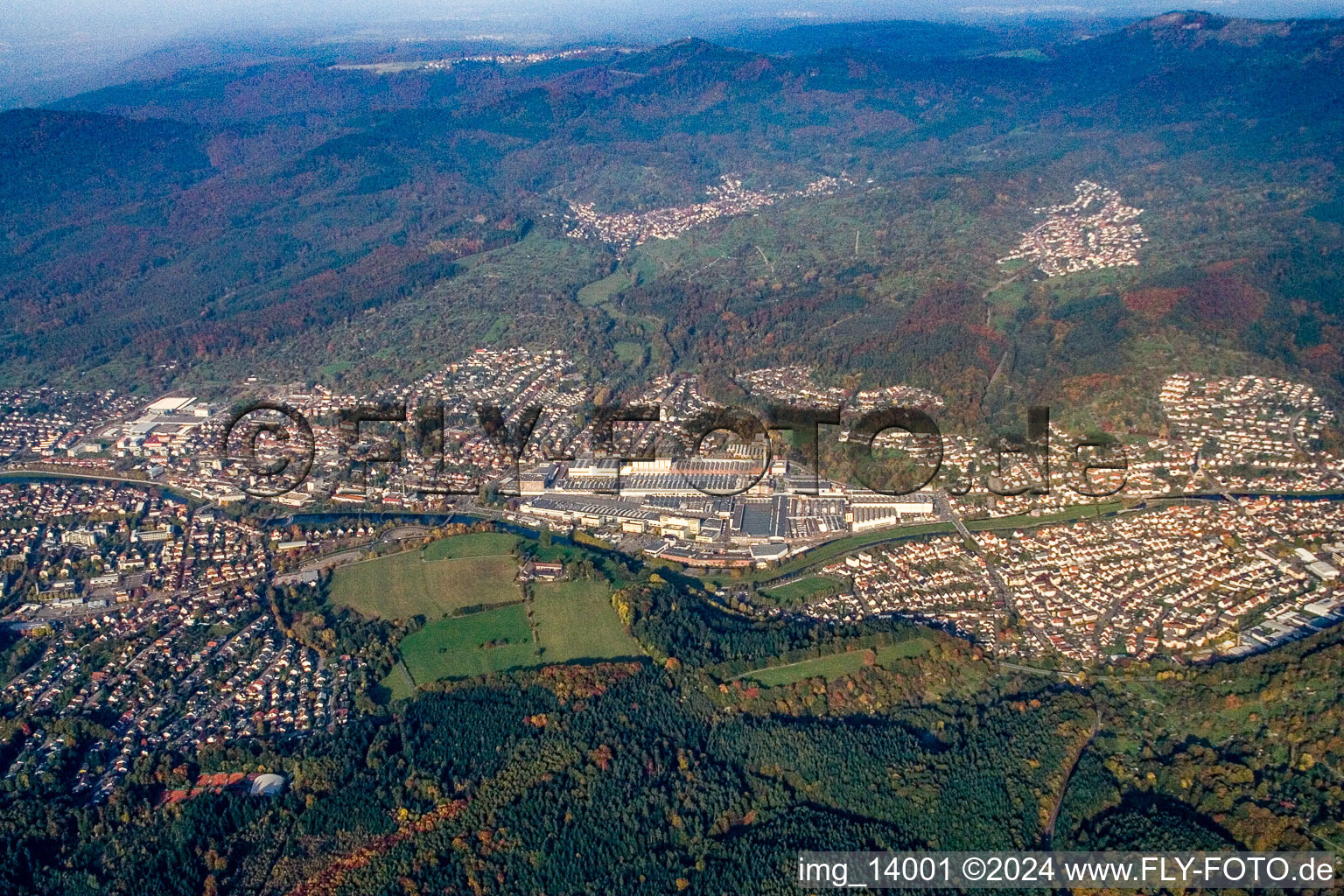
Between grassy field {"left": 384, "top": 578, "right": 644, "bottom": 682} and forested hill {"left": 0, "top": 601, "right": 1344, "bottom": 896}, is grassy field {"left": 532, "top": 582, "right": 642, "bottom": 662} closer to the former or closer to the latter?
grassy field {"left": 384, "top": 578, "right": 644, "bottom": 682}

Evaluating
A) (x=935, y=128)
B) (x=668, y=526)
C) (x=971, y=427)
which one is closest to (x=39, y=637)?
(x=668, y=526)

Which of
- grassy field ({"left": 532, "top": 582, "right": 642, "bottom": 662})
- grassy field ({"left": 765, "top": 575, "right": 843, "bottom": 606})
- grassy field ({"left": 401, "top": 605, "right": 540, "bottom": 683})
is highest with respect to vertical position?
grassy field ({"left": 765, "top": 575, "right": 843, "bottom": 606})

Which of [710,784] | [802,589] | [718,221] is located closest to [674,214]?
[718,221]

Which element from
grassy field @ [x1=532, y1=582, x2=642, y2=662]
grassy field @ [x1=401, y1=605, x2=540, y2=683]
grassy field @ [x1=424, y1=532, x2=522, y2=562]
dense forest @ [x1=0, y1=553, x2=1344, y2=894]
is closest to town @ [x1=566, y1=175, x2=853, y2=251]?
grassy field @ [x1=424, y1=532, x2=522, y2=562]

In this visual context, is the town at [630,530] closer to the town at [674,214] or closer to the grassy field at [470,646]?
the grassy field at [470,646]

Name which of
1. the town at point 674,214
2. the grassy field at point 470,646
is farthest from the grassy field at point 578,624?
the town at point 674,214

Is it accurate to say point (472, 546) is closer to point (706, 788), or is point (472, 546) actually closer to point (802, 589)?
point (802, 589)

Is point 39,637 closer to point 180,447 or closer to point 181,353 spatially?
point 180,447
